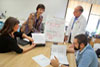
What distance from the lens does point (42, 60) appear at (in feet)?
4.25

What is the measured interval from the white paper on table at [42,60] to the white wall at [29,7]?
9.97 feet

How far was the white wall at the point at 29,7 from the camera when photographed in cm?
423

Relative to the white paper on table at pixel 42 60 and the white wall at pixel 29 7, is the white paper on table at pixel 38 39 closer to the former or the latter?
the white paper on table at pixel 42 60

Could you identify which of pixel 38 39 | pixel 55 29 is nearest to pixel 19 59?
pixel 38 39

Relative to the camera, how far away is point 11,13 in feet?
14.6

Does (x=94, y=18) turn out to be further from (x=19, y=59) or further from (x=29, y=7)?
(x=19, y=59)

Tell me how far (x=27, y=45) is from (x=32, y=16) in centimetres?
68

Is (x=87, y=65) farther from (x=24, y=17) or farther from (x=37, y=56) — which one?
(x=24, y=17)

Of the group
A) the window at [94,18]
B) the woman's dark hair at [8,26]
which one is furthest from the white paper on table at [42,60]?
the window at [94,18]

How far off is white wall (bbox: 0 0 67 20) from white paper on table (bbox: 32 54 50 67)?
3.04m

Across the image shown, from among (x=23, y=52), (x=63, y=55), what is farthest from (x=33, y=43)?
(x=63, y=55)

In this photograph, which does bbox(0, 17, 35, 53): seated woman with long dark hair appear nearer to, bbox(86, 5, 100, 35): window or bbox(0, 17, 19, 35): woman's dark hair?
bbox(0, 17, 19, 35): woman's dark hair

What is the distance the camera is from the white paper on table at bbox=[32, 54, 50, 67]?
47.9 inches

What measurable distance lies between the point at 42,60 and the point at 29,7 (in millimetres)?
3399
